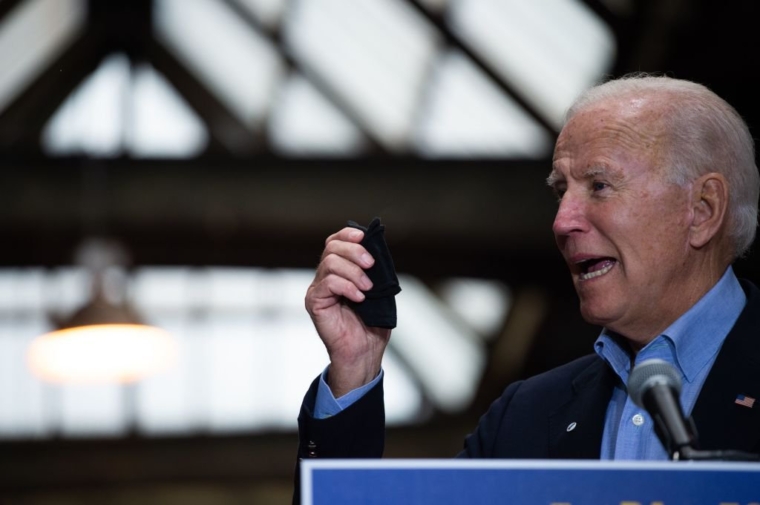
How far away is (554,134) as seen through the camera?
7258mm

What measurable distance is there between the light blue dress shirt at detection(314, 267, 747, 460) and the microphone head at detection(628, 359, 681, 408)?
1.32 ft

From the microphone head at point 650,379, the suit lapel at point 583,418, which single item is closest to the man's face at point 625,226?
the suit lapel at point 583,418

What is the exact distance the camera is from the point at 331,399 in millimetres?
1971

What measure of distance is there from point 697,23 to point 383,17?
1832 mm

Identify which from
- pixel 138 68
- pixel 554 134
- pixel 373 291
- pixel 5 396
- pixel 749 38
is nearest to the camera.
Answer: pixel 373 291

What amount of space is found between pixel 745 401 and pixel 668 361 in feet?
0.55

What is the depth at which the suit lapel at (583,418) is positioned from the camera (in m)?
1.97

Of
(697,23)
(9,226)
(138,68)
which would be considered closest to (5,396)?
(138,68)

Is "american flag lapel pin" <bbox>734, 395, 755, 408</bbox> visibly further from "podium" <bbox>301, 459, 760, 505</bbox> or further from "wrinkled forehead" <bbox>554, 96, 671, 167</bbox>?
"podium" <bbox>301, 459, 760, 505</bbox>

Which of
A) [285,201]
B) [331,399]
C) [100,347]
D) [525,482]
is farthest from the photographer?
→ [285,201]

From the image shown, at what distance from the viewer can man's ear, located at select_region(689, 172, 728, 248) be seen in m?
2.05

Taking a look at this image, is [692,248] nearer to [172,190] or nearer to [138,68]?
[172,190]

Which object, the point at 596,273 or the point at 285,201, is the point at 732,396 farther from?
the point at 285,201

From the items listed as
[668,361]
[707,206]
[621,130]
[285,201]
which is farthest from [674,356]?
[285,201]
